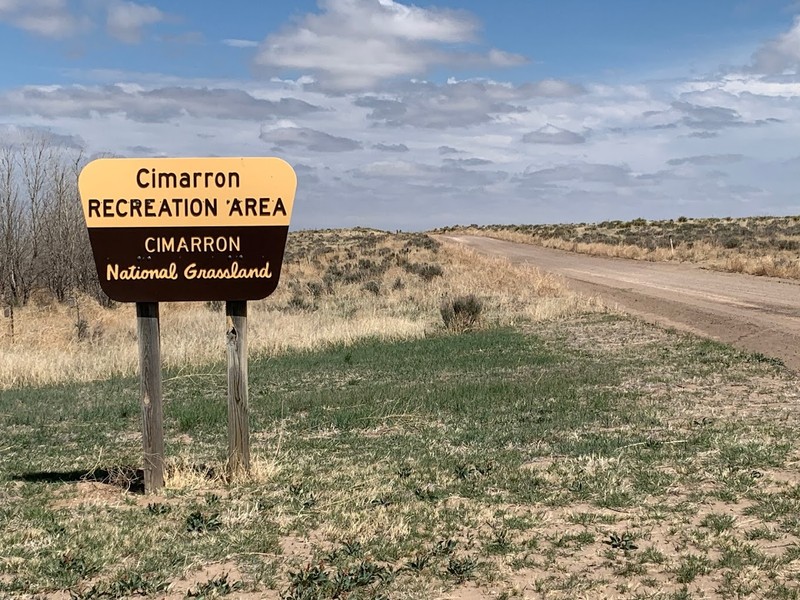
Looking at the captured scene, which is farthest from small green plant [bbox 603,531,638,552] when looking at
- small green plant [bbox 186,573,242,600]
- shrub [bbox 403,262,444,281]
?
shrub [bbox 403,262,444,281]

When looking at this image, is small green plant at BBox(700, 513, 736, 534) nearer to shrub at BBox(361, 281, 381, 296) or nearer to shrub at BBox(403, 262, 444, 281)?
shrub at BBox(361, 281, 381, 296)

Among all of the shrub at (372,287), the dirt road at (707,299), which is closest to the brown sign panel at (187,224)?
the dirt road at (707,299)

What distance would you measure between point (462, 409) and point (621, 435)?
7.13 feet

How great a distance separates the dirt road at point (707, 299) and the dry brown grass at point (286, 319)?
1774 mm

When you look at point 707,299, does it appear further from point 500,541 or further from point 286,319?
point 500,541

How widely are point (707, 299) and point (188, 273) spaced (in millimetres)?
16369

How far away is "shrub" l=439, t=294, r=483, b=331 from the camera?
1752 centimetres

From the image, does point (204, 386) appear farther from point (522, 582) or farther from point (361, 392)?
point (522, 582)

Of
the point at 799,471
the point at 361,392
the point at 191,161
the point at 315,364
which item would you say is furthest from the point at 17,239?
the point at 799,471

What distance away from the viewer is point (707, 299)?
19438mm

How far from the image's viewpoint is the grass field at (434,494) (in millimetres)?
4121

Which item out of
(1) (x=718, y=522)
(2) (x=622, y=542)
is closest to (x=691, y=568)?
(2) (x=622, y=542)

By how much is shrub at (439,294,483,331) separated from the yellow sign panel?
11.9m

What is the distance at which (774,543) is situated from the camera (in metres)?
4.44
